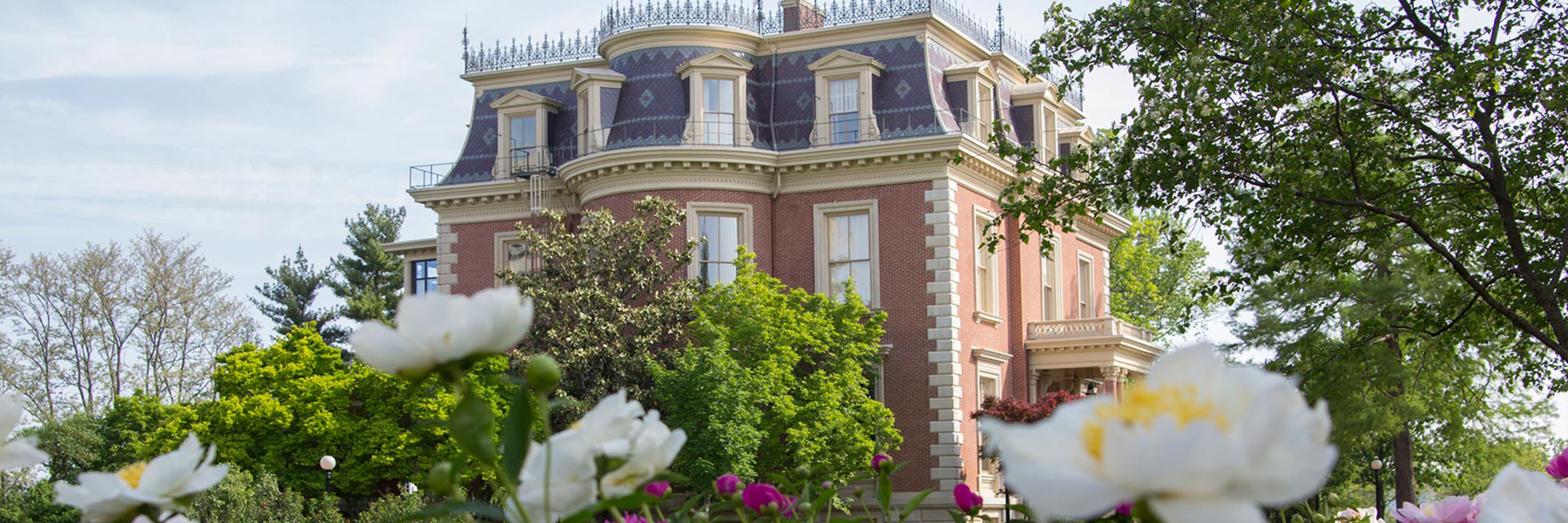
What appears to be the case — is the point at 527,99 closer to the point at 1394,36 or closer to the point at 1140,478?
the point at 1394,36

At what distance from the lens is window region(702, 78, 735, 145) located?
3169 cm

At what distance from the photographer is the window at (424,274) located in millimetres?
39844

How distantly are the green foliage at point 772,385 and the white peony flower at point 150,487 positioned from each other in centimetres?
2382

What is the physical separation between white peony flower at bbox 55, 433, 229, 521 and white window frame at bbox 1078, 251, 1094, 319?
36.2 meters

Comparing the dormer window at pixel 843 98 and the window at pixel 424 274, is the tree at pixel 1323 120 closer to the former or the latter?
the dormer window at pixel 843 98

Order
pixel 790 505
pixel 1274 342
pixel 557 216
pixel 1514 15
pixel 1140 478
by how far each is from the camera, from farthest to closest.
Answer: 1. pixel 1274 342
2. pixel 557 216
3. pixel 1514 15
4. pixel 790 505
5. pixel 1140 478

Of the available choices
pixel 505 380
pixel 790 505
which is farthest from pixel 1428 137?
pixel 505 380

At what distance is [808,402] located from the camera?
93.6ft

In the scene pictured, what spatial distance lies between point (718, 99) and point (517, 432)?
29.9 m

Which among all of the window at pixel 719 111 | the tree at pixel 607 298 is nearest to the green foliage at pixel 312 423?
the tree at pixel 607 298

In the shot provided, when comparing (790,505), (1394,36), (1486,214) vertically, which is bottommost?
(790,505)

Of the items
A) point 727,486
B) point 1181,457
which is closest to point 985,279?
point 727,486

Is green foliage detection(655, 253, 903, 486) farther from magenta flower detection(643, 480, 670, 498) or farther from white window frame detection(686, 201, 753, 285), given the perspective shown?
magenta flower detection(643, 480, 670, 498)

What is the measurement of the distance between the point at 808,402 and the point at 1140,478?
27.2 metres
